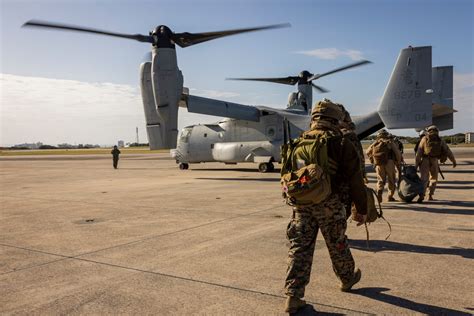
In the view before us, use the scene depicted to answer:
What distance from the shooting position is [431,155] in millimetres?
9594

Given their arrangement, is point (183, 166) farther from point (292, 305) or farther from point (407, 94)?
point (292, 305)

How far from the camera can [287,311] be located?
11.6ft

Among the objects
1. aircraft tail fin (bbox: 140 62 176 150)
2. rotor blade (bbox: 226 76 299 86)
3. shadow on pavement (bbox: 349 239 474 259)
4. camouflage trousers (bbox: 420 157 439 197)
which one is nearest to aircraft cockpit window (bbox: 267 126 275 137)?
aircraft tail fin (bbox: 140 62 176 150)

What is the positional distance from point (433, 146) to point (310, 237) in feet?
23.2

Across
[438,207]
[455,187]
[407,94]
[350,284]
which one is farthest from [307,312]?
[407,94]

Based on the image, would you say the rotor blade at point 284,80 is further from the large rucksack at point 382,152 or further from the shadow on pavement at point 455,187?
the large rucksack at point 382,152

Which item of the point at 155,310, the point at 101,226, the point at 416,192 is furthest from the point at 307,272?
the point at 416,192

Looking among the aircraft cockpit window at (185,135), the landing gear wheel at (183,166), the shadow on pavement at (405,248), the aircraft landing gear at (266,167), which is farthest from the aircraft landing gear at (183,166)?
the shadow on pavement at (405,248)

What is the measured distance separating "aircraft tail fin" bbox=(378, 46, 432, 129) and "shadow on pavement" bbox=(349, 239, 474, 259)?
11.4 meters

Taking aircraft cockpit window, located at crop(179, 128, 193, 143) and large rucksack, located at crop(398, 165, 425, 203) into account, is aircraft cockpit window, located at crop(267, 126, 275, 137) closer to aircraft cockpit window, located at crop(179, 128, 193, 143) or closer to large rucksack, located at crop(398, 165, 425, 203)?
aircraft cockpit window, located at crop(179, 128, 193, 143)

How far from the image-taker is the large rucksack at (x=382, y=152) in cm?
921

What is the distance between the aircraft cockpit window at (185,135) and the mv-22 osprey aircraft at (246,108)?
236 cm

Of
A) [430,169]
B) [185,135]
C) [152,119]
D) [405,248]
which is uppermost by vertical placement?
[152,119]

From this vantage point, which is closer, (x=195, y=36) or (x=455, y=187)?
(x=455, y=187)
